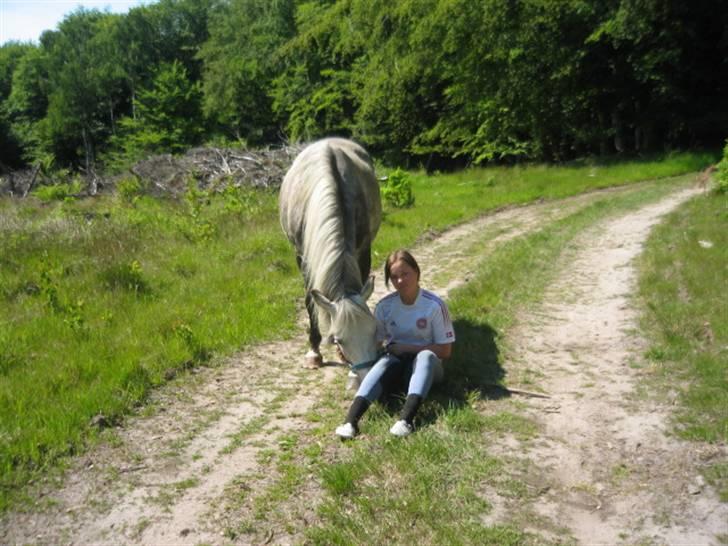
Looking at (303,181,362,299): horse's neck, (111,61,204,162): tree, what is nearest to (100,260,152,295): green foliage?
(303,181,362,299): horse's neck

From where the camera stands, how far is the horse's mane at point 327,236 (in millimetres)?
4457

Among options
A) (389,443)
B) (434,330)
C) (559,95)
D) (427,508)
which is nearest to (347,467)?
(389,443)

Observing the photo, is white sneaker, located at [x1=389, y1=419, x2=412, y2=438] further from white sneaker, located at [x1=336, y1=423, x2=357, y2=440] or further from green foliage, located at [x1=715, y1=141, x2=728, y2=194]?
green foliage, located at [x1=715, y1=141, x2=728, y2=194]

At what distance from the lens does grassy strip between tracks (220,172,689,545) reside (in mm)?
3076

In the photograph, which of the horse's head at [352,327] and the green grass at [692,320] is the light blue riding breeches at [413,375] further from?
the green grass at [692,320]

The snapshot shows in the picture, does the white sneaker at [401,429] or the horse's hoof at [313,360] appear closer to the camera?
the white sneaker at [401,429]

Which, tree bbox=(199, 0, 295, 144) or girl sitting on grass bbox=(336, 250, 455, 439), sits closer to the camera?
girl sitting on grass bbox=(336, 250, 455, 439)

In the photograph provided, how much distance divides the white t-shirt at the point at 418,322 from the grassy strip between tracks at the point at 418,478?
16.2 inches

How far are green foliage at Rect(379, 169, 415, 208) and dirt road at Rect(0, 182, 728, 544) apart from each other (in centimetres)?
786

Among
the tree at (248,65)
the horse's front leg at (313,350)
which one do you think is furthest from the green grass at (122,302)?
the tree at (248,65)

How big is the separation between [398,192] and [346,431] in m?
10.4

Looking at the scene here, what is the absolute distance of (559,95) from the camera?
65.1 ft

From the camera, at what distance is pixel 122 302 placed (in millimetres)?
7145

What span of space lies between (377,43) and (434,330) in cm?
1917
